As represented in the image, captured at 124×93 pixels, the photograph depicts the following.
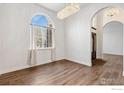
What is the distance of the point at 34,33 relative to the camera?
8.94 ft

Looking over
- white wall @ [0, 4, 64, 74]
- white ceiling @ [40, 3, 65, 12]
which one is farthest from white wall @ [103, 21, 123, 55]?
white ceiling @ [40, 3, 65, 12]

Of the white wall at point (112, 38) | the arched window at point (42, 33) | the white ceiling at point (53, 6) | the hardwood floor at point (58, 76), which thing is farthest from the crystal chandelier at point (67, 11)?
the white wall at point (112, 38)

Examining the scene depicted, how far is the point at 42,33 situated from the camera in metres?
2.57

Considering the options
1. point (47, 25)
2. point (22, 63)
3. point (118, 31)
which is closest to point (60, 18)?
point (47, 25)

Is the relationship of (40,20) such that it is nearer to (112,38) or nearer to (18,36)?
(18,36)

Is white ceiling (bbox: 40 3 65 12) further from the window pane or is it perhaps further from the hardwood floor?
the hardwood floor

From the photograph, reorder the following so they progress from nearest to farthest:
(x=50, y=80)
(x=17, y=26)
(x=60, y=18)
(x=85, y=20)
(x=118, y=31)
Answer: (x=50, y=80) < (x=60, y=18) < (x=17, y=26) < (x=85, y=20) < (x=118, y=31)

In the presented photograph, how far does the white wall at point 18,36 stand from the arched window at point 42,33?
111mm

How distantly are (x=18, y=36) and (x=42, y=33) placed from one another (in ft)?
1.84

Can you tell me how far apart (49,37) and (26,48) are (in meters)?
0.62

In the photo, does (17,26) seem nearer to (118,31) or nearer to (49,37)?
(49,37)

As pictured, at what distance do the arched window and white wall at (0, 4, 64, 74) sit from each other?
0.11 metres

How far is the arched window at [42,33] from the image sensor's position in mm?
2535

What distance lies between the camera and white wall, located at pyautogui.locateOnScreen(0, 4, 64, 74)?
2.51m
